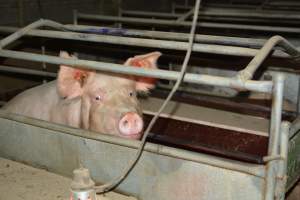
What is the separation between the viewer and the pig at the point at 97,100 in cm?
267

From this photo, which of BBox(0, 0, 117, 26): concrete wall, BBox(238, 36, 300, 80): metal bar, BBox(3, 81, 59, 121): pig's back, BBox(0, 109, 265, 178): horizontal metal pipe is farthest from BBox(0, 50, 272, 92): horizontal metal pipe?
BBox(0, 0, 117, 26): concrete wall

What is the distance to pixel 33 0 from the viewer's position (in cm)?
500

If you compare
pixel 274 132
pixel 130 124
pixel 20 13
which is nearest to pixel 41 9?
pixel 20 13

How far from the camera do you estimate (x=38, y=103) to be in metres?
3.45

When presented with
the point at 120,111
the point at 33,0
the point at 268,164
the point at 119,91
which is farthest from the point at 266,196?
the point at 33,0

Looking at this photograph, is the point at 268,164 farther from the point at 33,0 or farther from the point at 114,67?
the point at 33,0

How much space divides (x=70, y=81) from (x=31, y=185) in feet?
2.81

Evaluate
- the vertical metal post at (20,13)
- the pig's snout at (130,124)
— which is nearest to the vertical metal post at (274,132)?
the pig's snout at (130,124)

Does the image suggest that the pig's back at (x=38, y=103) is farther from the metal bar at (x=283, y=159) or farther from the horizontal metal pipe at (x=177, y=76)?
the metal bar at (x=283, y=159)

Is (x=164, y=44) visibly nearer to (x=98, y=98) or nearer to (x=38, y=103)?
(x=98, y=98)

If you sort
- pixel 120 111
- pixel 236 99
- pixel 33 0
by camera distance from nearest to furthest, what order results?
pixel 120 111, pixel 236 99, pixel 33 0

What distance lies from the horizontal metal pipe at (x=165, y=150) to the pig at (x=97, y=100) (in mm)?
428

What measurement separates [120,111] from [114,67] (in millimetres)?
803

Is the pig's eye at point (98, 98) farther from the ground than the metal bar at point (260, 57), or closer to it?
closer to it
